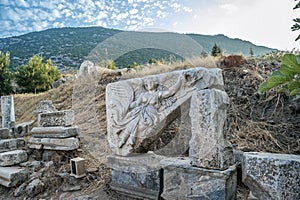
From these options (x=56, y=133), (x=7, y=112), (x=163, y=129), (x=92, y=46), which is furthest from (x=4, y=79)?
(x=163, y=129)

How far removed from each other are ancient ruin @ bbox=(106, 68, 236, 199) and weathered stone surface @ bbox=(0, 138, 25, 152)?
2841 millimetres

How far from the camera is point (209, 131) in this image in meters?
2.64

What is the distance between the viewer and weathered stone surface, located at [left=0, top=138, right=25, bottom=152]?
513 centimetres

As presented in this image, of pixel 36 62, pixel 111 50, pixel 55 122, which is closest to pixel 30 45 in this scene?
pixel 36 62

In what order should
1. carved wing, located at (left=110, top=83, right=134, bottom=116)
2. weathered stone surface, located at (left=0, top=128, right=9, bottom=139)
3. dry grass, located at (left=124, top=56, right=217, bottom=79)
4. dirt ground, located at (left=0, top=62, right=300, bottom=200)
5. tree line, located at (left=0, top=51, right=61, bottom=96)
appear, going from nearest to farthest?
carved wing, located at (left=110, top=83, right=134, bottom=116), dirt ground, located at (left=0, top=62, right=300, bottom=200), weathered stone surface, located at (left=0, top=128, right=9, bottom=139), dry grass, located at (left=124, top=56, right=217, bottom=79), tree line, located at (left=0, top=51, right=61, bottom=96)

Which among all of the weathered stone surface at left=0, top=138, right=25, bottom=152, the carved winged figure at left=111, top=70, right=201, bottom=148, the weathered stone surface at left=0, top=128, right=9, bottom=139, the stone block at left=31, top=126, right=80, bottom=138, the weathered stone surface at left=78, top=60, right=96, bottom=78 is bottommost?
the weathered stone surface at left=0, top=138, right=25, bottom=152

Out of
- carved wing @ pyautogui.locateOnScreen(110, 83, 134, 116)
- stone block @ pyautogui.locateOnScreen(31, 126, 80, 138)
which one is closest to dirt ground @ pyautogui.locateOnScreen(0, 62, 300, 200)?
stone block @ pyautogui.locateOnScreen(31, 126, 80, 138)

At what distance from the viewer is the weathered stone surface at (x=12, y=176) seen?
13.6 ft

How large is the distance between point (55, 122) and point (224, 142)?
3500 millimetres

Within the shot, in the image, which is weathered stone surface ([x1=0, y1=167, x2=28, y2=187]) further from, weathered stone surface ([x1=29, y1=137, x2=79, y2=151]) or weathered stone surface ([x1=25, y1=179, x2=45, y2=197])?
weathered stone surface ([x1=29, y1=137, x2=79, y2=151])

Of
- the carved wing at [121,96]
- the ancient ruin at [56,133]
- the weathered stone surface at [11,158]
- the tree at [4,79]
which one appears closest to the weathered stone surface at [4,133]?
the ancient ruin at [56,133]

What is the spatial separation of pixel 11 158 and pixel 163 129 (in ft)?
10.3

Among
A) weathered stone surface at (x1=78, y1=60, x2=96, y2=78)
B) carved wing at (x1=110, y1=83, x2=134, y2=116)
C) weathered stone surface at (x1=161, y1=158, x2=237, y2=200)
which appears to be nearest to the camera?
weathered stone surface at (x1=161, y1=158, x2=237, y2=200)

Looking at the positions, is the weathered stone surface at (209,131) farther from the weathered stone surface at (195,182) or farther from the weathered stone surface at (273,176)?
the weathered stone surface at (273,176)
